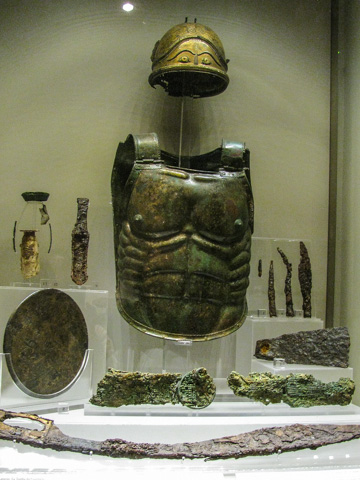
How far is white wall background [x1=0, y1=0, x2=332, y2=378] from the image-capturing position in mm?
3010

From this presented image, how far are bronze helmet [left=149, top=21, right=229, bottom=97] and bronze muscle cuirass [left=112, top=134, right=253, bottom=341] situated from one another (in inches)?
14.3

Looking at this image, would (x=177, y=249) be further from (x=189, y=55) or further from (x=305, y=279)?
(x=189, y=55)

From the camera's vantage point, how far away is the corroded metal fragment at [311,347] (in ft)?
9.47

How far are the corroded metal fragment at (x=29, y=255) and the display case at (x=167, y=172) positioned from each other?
4 cm

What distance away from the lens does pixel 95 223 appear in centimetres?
312

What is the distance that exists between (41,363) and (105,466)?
2.41 feet

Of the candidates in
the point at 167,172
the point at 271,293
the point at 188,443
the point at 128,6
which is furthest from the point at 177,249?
the point at 128,6

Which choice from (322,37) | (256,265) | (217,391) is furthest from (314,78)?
(217,391)

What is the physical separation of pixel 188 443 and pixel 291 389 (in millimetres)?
595

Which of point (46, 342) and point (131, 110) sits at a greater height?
point (131, 110)

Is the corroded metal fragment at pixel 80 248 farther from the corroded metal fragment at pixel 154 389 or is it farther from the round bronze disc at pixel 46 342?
the corroded metal fragment at pixel 154 389

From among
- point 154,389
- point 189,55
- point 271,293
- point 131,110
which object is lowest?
point 154,389

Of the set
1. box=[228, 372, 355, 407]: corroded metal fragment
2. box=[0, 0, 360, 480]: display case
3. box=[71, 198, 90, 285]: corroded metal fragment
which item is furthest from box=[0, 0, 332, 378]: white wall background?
box=[228, 372, 355, 407]: corroded metal fragment

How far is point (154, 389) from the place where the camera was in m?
2.45
